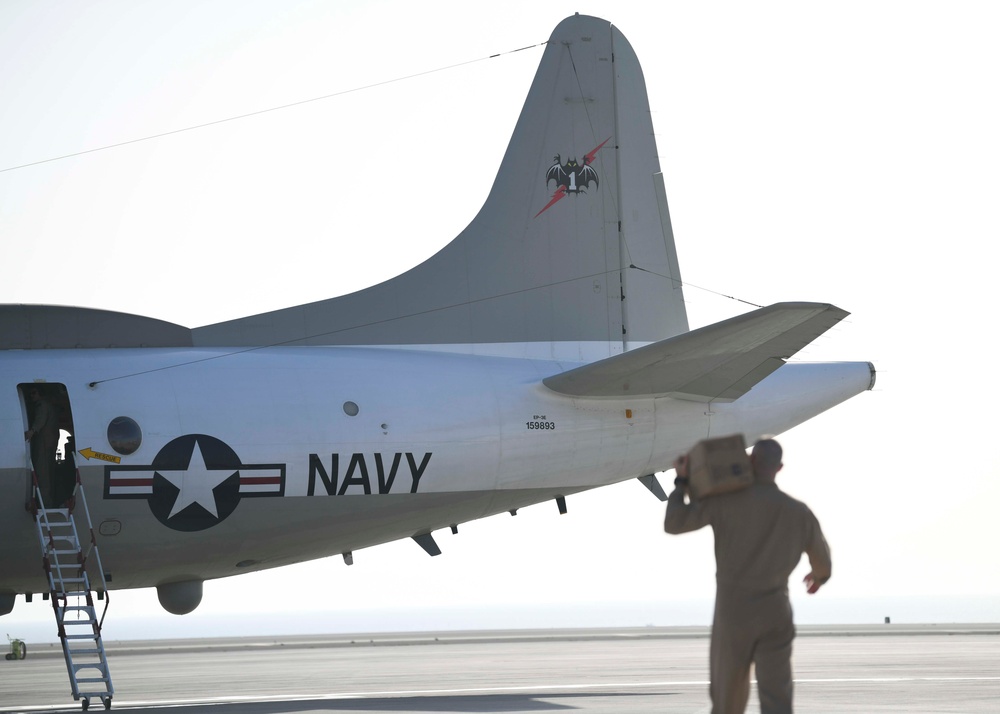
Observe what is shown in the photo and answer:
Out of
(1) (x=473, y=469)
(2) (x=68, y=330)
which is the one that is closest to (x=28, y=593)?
(2) (x=68, y=330)

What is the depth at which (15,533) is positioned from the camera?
1402cm

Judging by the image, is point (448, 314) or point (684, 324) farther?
point (684, 324)

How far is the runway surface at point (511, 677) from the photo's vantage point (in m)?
12.8

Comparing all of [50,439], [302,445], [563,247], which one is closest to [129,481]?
[50,439]

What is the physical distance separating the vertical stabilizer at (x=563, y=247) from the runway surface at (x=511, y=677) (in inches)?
194

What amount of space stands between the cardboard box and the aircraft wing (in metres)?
6.78

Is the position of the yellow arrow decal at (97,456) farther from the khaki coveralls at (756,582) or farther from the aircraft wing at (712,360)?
the khaki coveralls at (756,582)

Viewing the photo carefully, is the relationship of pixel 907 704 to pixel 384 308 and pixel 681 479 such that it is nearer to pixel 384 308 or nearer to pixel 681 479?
pixel 681 479

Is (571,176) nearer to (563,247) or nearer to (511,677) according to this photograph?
(563,247)

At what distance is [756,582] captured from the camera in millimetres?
6840

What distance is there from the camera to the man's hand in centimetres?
693

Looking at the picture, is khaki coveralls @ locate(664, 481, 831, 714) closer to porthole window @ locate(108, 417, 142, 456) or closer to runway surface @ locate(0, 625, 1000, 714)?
runway surface @ locate(0, 625, 1000, 714)

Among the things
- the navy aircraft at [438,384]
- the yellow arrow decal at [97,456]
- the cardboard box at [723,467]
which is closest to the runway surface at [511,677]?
the navy aircraft at [438,384]

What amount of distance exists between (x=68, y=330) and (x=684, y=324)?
30.8 feet
